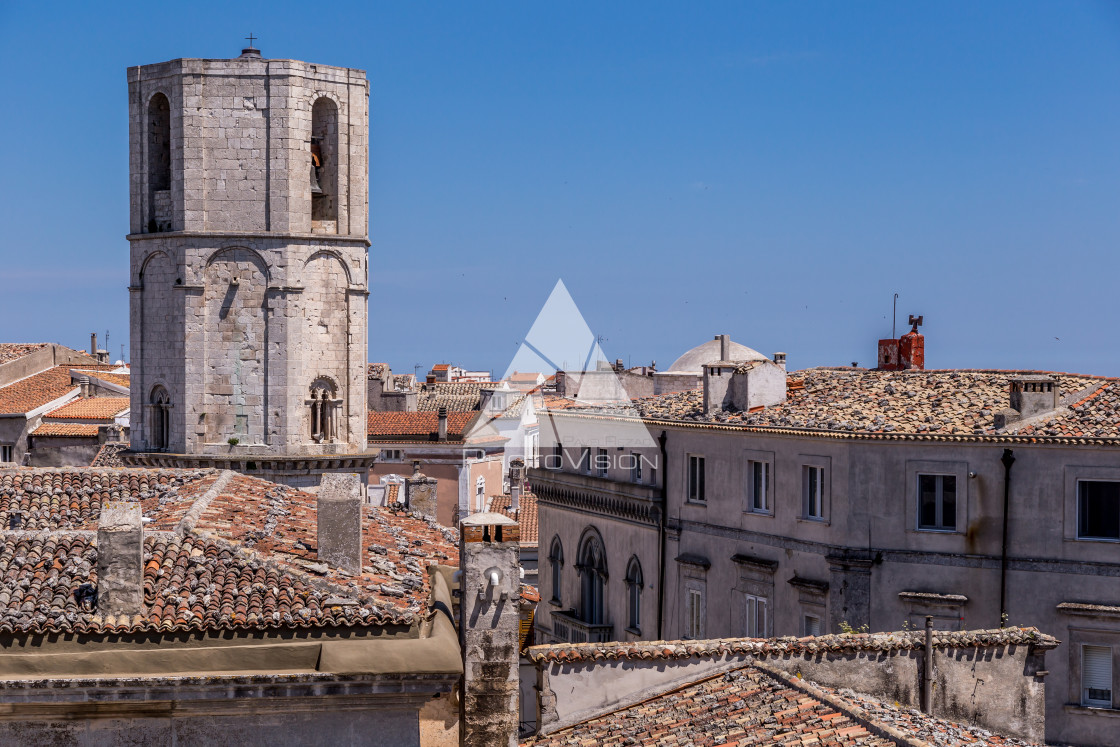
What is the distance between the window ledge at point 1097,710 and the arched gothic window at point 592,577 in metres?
13.4

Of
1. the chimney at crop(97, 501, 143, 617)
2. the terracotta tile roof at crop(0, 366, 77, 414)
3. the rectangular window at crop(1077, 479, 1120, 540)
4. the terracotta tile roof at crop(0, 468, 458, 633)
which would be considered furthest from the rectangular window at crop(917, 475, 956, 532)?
the terracotta tile roof at crop(0, 366, 77, 414)

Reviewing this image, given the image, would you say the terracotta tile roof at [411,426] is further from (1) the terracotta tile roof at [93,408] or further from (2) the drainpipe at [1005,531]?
(2) the drainpipe at [1005,531]

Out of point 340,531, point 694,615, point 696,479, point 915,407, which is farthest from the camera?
point 696,479

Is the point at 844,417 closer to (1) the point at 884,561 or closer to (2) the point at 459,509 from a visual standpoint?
(1) the point at 884,561

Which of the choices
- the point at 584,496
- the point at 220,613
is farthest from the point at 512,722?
the point at 584,496

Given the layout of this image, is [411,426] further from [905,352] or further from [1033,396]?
[1033,396]

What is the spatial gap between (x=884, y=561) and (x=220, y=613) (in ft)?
51.5

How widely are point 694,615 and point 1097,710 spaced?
9304 mm

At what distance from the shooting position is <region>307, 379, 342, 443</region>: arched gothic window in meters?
32.9

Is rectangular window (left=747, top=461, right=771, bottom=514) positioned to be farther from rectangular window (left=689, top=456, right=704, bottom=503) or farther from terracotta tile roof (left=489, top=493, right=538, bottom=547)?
terracotta tile roof (left=489, top=493, right=538, bottom=547)

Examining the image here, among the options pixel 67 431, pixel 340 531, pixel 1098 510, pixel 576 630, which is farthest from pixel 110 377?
pixel 340 531

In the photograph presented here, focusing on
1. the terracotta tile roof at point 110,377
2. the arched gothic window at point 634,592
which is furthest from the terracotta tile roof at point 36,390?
the arched gothic window at point 634,592

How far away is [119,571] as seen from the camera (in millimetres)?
13867

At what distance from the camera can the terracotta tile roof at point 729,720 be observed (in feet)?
46.1
